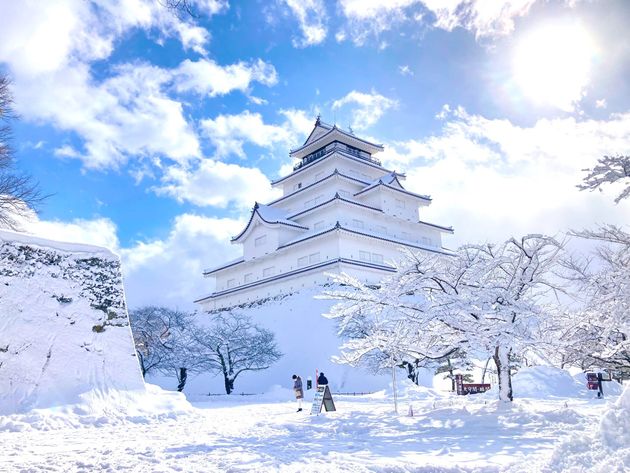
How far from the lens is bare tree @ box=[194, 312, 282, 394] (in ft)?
96.2

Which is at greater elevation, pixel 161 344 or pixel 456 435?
pixel 161 344

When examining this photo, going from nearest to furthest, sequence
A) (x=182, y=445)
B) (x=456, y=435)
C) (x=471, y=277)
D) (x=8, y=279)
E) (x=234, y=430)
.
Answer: (x=182, y=445)
(x=456, y=435)
(x=234, y=430)
(x=471, y=277)
(x=8, y=279)

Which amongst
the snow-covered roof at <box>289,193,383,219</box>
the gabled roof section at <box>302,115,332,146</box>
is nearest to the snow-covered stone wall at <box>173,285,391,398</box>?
the snow-covered roof at <box>289,193,383,219</box>

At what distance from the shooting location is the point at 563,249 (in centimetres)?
1330

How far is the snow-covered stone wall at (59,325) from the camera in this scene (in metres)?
12.5

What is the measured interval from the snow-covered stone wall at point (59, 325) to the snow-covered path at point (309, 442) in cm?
194

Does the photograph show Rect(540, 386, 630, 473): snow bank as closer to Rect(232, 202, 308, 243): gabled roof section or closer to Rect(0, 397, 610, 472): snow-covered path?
Rect(0, 397, 610, 472): snow-covered path

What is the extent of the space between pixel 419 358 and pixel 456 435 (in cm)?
438

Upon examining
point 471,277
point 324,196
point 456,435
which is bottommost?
point 456,435

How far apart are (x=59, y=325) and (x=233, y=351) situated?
16.5 m

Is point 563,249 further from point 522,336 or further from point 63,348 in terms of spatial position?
point 63,348

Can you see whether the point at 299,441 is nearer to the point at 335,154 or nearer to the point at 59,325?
the point at 59,325

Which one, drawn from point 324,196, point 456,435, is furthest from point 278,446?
point 324,196

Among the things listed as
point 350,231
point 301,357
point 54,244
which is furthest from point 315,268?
point 54,244
